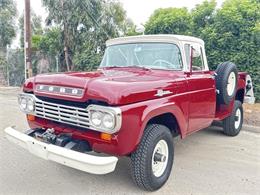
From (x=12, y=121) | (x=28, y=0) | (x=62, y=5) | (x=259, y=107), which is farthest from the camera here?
(x=62, y=5)

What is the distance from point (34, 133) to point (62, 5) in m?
11.5

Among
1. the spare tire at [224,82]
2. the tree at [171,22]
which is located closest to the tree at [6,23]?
the tree at [171,22]

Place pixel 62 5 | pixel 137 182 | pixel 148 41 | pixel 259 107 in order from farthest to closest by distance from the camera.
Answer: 1. pixel 62 5
2. pixel 259 107
3. pixel 148 41
4. pixel 137 182

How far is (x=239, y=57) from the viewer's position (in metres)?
9.08

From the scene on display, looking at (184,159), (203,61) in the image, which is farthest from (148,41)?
(184,159)

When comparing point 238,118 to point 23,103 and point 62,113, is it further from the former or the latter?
point 23,103

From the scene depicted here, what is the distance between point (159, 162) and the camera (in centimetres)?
381

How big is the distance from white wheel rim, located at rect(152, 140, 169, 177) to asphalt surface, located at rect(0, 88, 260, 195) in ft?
0.73

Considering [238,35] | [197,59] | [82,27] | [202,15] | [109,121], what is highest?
[82,27]

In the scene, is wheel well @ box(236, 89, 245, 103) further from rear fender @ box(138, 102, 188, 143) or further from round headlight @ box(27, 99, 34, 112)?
round headlight @ box(27, 99, 34, 112)

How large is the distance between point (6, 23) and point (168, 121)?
19597 mm

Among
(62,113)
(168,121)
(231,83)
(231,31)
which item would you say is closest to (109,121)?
(62,113)

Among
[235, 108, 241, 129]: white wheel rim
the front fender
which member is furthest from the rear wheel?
the front fender

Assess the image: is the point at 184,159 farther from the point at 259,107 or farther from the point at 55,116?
the point at 259,107
